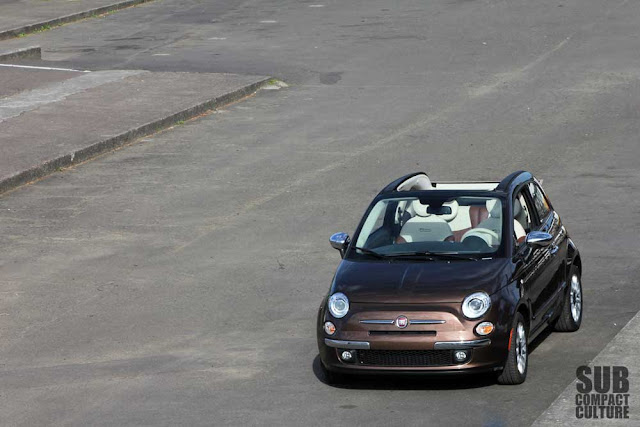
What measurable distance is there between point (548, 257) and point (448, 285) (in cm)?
172

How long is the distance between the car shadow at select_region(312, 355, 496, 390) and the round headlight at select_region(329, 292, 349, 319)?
1.99 feet

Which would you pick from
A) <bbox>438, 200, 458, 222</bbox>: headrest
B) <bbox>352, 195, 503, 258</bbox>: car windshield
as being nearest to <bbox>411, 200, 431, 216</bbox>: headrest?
<bbox>352, 195, 503, 258</bbox>: car windshield

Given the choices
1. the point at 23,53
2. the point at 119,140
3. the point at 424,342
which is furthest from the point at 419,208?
the point at 23,53

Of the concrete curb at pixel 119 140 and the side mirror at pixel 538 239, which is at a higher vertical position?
the side mirror at pixel 538 239

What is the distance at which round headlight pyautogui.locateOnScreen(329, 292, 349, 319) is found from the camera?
1057 centimetres

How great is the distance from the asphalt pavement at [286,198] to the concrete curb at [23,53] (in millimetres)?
700

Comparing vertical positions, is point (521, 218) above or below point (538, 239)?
below

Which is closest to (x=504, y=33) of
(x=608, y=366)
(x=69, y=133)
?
(x=69, y=133)

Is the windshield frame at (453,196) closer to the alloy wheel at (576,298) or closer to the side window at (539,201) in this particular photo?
the side window at (539,201)

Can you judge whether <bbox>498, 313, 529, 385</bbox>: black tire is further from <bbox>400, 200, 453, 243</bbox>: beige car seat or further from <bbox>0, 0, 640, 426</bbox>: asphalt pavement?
<bbox>400, 200, 453, 243</bbox>: beige car seat

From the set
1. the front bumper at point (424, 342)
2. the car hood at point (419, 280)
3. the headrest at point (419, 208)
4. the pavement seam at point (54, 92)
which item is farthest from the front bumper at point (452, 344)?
the pavement seam at point (54, 92)

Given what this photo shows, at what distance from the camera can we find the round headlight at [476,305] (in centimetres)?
1035

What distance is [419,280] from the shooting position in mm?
10641

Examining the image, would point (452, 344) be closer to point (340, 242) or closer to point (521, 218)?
point (340, 242)
